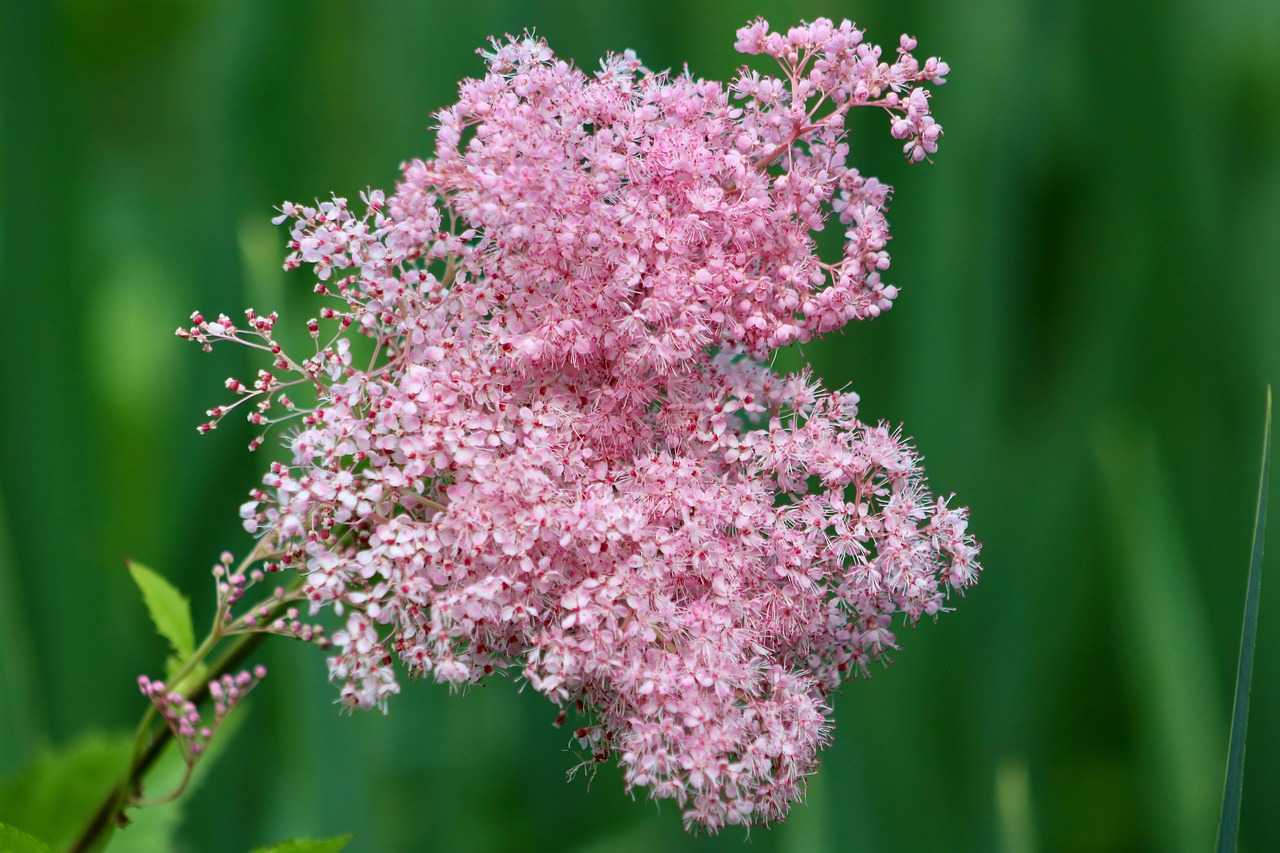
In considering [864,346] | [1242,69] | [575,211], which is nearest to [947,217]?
[864,346]

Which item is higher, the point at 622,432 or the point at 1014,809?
the point at 622,432

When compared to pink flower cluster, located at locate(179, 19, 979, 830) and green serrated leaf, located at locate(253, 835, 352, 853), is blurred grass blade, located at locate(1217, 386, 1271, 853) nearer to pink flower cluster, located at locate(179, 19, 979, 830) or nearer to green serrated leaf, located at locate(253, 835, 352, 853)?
pink flower cluster, located at locate(179, 19, 979, 830)

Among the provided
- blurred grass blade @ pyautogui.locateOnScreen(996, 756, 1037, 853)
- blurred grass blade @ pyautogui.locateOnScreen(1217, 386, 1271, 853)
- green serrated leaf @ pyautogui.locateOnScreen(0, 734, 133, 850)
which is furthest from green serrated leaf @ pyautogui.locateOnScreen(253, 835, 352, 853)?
blurred grass blade @ pyautogui.locateOnScreen(996, 756, 1037, 853)

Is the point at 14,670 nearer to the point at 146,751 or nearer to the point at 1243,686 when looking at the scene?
the point at 146,751

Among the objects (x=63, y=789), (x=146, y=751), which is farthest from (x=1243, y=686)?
(x=63, y=789)

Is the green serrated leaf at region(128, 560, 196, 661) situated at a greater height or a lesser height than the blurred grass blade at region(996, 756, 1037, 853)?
greater

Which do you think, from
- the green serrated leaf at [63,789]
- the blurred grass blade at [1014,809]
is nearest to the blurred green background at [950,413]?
the blurred grass blade at [1014,809]

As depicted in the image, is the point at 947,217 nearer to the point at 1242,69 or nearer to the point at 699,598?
the point at 1242,69
